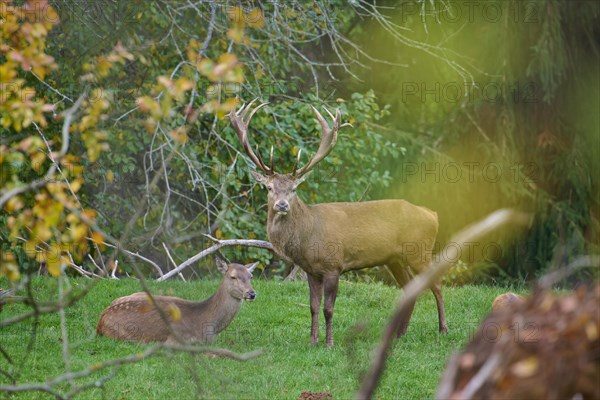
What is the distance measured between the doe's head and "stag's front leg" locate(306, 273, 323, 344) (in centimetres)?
56

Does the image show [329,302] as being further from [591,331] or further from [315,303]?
[591,331]

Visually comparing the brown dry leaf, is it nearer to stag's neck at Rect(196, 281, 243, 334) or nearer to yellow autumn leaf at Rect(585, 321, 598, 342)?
yellow autumn leaf at Rect(585, 321, 598, 342)

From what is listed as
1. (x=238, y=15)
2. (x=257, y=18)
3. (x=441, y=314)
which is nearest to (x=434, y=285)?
(x=441, y=314)

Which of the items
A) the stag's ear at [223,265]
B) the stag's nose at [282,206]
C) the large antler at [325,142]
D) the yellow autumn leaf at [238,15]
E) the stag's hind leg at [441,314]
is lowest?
the stag's hind leg at [441,314]

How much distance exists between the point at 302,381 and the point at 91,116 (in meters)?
3.36

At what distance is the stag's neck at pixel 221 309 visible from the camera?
376 inches

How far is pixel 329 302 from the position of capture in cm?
971

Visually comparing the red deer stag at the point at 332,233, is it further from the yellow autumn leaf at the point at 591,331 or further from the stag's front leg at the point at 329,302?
the yellow autumn leaf at the point at 591,331

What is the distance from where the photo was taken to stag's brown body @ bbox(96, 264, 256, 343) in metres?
9.19

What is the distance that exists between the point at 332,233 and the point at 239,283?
1061 millimetres

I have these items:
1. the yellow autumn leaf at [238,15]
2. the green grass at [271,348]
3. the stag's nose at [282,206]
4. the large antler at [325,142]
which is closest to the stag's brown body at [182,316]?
the green grass at [271,348]

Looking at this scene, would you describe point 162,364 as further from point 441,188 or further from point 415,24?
point 415,24

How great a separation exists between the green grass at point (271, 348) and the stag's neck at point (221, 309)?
15 centimetres

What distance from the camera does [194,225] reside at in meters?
13.8
